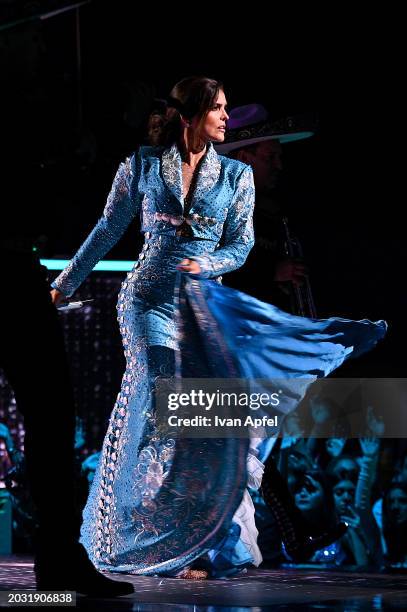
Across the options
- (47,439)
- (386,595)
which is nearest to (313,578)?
(386,595)

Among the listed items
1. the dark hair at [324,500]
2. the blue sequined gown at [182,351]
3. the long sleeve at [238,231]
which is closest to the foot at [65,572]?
the blue sequined gown at [182,351]

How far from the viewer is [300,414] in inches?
197

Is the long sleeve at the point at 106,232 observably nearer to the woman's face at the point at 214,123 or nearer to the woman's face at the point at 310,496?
the woman's face at the point at 214,123

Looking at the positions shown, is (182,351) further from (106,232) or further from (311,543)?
(311,543)

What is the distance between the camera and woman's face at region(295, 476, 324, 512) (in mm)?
4949

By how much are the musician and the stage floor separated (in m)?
1.07

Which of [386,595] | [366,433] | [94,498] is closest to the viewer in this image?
[386,595]

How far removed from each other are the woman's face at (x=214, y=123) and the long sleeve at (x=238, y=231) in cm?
17

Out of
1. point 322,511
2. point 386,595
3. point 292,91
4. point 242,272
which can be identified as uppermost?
point 292,91

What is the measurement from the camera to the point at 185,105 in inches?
164

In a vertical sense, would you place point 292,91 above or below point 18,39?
above

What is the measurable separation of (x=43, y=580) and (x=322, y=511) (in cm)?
228

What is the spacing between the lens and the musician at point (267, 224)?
4551 mm

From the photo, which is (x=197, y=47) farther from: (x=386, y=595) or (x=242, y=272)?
(x=386, y=595)
